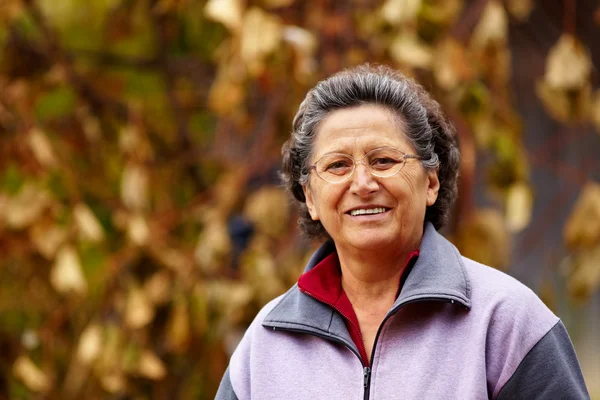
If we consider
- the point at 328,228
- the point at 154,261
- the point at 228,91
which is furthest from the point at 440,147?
the point at 154,261

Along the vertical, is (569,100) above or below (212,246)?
above

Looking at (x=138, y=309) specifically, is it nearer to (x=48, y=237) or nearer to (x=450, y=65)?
(x=48, y=237)

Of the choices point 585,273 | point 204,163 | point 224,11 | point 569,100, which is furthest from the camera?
point 204,163

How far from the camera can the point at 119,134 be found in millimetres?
3824

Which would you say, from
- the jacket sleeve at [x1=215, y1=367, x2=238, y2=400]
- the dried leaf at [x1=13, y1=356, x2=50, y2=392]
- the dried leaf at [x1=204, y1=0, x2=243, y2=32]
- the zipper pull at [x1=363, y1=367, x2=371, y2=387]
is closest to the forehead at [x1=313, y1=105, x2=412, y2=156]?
the zipper pull at [x1=363, y1=367, x2=371, y2=387]

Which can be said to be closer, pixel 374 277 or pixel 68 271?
pixel 374 277

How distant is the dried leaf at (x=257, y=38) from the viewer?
9.78 ft

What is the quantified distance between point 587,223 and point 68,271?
1.69 meters

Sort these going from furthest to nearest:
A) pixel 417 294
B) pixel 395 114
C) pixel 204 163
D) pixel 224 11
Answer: pixel 204 163 < pixel 224 11 < pixel 395 114 < pixel 417 294

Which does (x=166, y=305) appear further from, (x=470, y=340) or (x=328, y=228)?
(x=470, y=340)

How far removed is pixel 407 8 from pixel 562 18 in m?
1.42

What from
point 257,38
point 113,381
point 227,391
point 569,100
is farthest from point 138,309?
point 569,100

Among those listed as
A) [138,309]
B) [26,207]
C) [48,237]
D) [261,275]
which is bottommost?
[138,309]

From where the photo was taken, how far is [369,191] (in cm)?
175
